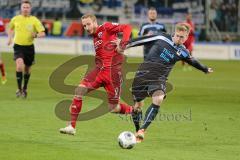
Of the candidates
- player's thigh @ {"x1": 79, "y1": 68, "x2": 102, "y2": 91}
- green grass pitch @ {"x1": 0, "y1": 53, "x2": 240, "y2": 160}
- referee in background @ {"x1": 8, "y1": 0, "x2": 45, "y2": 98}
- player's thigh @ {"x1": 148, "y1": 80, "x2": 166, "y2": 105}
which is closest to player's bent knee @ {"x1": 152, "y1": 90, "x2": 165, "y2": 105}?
player's thigh @ {"x1": 148, "y1": 80, "x2": 166, "y2": 105}

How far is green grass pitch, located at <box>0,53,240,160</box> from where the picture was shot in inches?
457

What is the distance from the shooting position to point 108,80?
1416 cm

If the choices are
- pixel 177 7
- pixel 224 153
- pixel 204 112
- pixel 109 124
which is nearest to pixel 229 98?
pixel 204 112

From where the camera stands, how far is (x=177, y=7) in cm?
5156

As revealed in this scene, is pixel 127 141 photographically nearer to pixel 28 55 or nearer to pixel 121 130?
pixel 121 130

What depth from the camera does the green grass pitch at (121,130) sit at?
38.1 feet

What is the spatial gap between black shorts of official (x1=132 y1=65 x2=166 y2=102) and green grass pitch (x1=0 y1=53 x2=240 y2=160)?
0.83m

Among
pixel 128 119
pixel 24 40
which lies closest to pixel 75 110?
pixel 128 119

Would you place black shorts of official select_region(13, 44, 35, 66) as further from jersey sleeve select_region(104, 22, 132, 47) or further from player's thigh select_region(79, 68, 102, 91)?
jersey sleeve select_region(104, 22, 132, 47)

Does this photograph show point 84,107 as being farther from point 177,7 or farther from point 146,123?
point 177,7

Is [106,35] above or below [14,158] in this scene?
above

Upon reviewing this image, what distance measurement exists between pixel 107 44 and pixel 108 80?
2.23 feet

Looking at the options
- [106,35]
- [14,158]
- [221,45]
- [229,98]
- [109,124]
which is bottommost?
[221,45]

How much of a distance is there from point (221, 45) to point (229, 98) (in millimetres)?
21936
